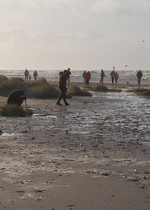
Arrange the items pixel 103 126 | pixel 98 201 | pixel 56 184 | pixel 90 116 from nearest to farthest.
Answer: pixel 98 201
pixel 56 184
pixel 103 126
pixel 90 116

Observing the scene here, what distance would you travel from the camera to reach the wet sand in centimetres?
545

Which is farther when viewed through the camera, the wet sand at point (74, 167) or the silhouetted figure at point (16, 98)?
the silhouetted figure at point (16, 98)

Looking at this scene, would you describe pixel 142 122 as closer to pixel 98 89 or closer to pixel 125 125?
pixel 125 125

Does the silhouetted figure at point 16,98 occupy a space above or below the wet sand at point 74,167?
above

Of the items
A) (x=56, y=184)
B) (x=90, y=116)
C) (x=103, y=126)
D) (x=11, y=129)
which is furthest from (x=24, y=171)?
(x=90, y=116)

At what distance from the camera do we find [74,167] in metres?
7.21

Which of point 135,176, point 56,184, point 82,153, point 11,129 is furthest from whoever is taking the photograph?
point 11,129

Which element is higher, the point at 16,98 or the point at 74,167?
the point at 16,98

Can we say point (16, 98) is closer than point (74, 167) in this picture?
No

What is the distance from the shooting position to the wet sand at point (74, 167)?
5.45 metres

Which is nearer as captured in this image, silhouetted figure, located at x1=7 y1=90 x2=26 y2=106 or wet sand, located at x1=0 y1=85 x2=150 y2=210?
wet sand, located at x1=0 y1=85 x2=150 y2=210

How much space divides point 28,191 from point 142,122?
28.6 feet

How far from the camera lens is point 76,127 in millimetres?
12492

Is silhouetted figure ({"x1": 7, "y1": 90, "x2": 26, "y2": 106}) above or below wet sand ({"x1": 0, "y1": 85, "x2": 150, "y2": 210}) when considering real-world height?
above
